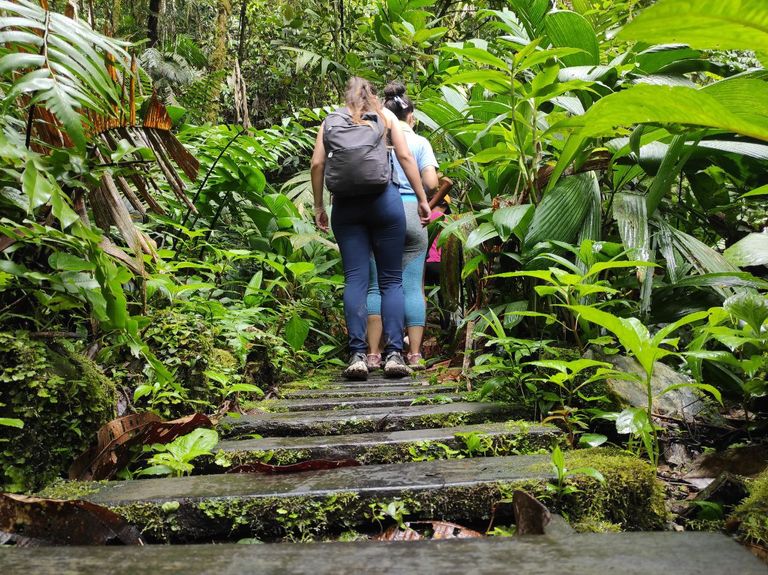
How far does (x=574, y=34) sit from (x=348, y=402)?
91.7 inches

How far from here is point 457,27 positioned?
27.0 ft

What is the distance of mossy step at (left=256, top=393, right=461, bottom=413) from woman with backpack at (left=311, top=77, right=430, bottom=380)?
61 cm

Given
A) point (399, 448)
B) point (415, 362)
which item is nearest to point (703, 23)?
point (399, 448)

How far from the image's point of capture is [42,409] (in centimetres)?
147

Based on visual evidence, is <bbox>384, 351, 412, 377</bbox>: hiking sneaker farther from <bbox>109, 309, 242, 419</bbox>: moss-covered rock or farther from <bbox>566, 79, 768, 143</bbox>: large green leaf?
<bbox>566, 79, 768, 143</bbox>: large green leaf

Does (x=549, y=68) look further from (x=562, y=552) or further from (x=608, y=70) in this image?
(x=562, y=552)

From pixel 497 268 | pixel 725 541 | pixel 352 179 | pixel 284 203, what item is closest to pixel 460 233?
pixel 497 268

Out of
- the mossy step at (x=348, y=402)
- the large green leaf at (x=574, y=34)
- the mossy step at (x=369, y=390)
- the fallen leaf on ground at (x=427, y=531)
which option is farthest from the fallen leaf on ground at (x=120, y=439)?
the large green leaf at (x=574, y=34)

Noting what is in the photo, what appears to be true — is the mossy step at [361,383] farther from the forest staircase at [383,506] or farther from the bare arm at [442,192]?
the bare arm at [442,192]

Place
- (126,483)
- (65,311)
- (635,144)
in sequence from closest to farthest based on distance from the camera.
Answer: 1. (126,483)
2. (635,144)
3. (65,311)

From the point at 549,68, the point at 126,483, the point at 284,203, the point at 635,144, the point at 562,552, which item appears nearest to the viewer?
the point at 562,552

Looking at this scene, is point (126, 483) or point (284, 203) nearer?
point (126, 483)

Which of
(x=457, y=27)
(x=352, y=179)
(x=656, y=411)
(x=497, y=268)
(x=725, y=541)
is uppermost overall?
(x=457, y=27)

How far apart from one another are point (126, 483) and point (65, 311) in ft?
2.31
